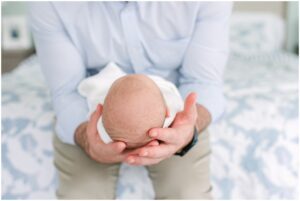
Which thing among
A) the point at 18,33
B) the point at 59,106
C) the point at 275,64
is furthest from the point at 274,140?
the point at 18,33

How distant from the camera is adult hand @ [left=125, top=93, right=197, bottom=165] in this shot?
80 cm

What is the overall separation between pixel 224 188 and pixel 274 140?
0.21 meters

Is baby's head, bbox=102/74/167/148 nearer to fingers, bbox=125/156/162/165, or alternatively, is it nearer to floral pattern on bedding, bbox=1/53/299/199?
fingers, bbox=125/156/162/165

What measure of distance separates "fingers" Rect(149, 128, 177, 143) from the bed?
1.05 feet

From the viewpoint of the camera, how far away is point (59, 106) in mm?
1043

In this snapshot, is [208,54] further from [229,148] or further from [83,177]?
[83,177]

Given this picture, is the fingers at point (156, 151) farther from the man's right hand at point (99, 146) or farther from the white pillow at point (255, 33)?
the white pillow at point (255, 33)

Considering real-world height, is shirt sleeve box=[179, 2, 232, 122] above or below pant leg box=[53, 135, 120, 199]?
above

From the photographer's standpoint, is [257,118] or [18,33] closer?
[257,118]

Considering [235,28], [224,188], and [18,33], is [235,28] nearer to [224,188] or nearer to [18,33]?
[18,33]

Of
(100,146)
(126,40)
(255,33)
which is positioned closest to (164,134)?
(100,146)

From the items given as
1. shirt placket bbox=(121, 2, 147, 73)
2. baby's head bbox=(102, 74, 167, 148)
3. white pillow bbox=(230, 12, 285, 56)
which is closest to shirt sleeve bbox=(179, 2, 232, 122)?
shirt placket bbox=(121, 2, 147, 73)

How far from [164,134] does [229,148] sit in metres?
0.45

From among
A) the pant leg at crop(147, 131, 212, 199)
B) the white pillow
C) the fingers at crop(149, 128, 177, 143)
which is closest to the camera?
the fingers at crop(149, 128, 177, 143)
